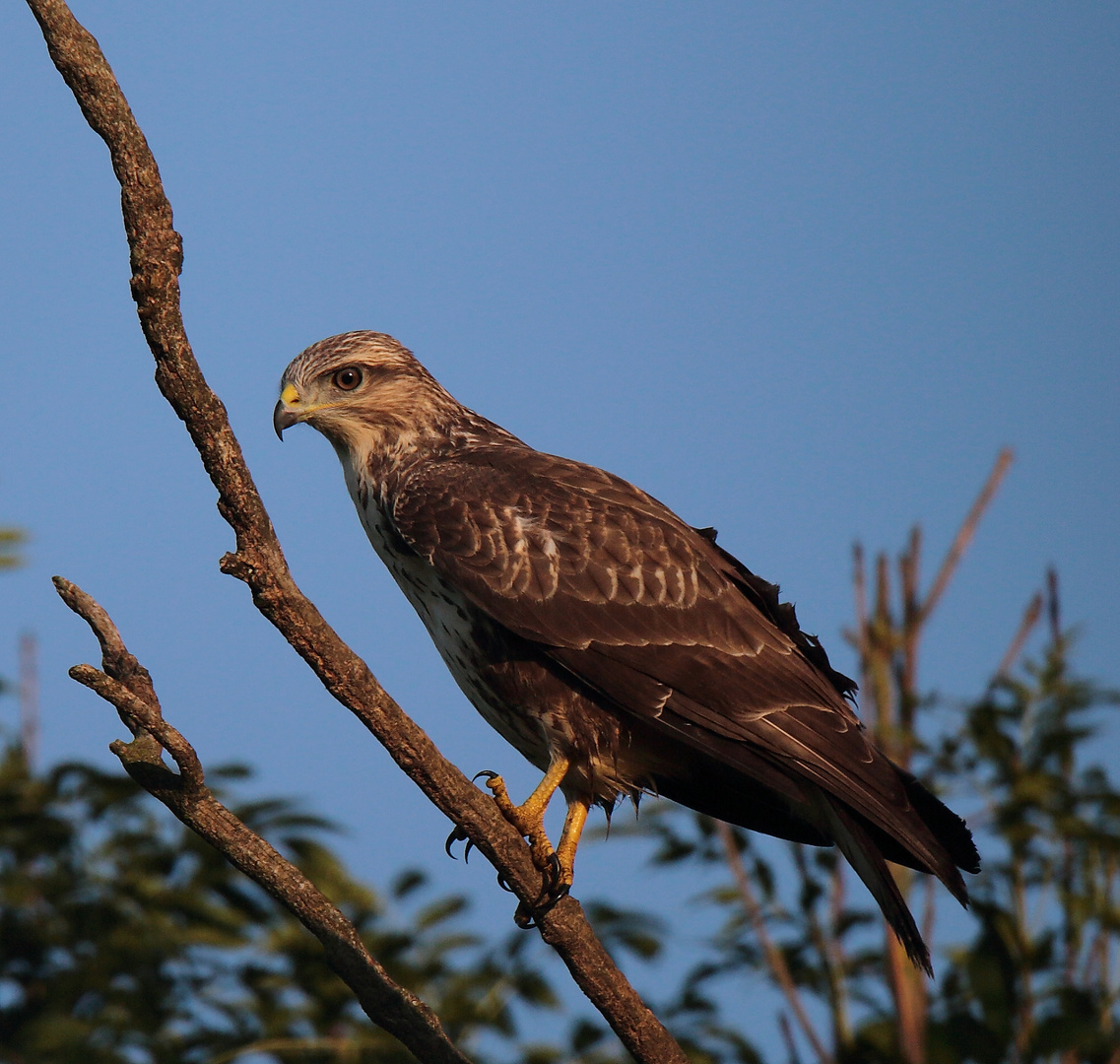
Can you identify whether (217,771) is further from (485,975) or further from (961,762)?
(961,762)

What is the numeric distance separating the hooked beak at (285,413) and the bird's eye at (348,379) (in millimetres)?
170

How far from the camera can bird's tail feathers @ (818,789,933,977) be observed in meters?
4.41

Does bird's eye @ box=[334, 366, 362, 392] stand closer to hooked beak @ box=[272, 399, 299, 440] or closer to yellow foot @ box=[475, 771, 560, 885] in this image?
hooked beak @ box=[272, 399, 299, 440]

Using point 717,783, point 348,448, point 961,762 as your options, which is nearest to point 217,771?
point 348,448

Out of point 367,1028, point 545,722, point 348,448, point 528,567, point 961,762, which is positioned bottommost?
point 367,1028

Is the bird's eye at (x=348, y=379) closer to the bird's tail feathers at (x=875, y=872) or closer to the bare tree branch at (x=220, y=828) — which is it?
the bare tree branch at (x=220, y=828)

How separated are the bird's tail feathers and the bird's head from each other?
213cm

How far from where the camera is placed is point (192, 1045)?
497 cm

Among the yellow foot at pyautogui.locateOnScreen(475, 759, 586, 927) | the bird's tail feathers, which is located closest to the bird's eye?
the yellow foot at pyautogui.locateOnScreen(475, 759, 586, 927)

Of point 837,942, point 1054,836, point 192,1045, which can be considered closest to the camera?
point 192,1045

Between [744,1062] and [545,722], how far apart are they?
1604mm

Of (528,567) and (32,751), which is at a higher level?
(528,567)

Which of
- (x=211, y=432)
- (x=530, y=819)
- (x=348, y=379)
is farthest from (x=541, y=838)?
(x=348, y=379)

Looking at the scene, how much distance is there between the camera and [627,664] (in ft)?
15.2
